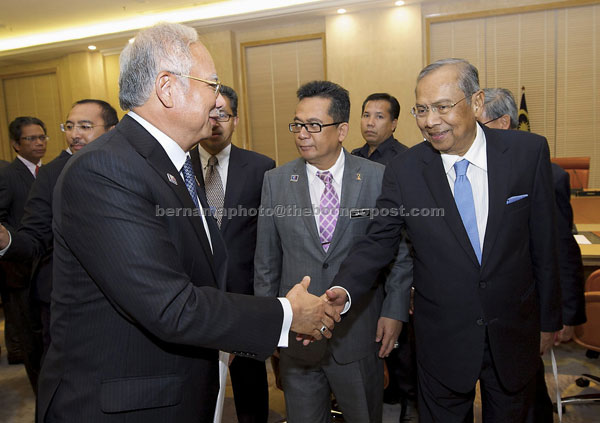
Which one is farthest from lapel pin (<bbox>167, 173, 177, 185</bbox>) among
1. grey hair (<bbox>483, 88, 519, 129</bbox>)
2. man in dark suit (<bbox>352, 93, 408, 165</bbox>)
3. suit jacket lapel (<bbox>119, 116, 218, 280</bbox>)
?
man in dark suit (<bbox>352, 93, 408, 165</bbox>)

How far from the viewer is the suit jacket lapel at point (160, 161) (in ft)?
4.33

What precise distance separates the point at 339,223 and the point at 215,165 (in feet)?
3.20

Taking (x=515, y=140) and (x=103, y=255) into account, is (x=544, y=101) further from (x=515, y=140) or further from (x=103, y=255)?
(x=103, y=255)

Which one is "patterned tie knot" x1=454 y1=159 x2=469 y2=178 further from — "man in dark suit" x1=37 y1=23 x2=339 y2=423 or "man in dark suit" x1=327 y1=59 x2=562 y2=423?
"man in dark suit" x1=37 y1=23 x2=339 y2=423

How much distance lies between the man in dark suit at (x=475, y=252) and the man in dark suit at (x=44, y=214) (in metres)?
1.78

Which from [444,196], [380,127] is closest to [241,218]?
[444,196]

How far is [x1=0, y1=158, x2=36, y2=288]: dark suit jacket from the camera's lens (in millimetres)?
3516

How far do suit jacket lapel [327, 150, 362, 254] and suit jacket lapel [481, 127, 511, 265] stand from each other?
26.1 inches

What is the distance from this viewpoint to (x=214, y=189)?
2748 mm

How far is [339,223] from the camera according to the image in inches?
87.0

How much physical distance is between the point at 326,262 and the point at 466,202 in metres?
0.72

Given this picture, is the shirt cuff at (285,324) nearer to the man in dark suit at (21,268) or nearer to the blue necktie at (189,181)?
the blue necktie at (189,181)

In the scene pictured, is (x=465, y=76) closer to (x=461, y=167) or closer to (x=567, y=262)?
(x=461, y=167)

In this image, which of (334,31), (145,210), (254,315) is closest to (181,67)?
(145,210)
